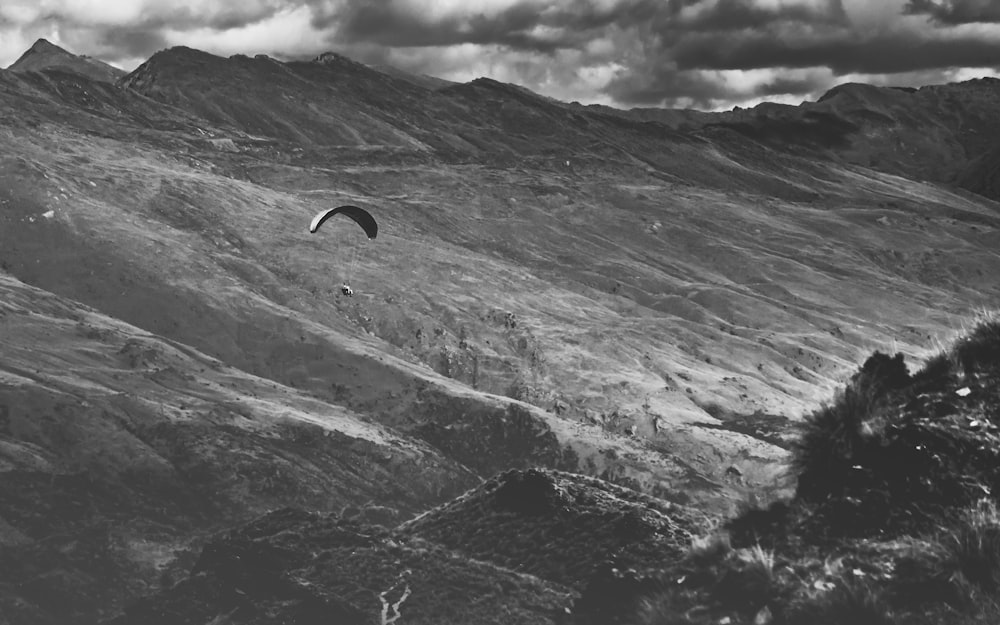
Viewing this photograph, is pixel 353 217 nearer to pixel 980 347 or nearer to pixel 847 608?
pixel 980 347

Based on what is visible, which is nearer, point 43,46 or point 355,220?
point 355,220

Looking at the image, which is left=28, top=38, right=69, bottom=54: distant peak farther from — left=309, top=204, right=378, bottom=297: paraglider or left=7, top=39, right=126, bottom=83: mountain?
left=309, top=204, right=378, bottom=297: paraglider

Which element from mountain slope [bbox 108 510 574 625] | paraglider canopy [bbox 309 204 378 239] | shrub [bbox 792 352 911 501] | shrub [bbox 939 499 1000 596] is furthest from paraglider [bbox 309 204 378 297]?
shrub [bbox 939 499 1000 596]

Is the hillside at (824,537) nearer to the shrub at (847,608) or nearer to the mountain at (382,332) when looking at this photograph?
the shrub at (847,608)

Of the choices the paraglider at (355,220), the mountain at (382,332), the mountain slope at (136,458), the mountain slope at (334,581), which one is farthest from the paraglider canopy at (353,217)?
the mountain slope at (334,581)

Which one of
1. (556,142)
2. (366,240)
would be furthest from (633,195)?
(366,240)

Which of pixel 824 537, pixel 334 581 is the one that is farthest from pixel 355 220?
pixel 824 537

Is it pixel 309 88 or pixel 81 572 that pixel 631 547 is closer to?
pixel 81 572
